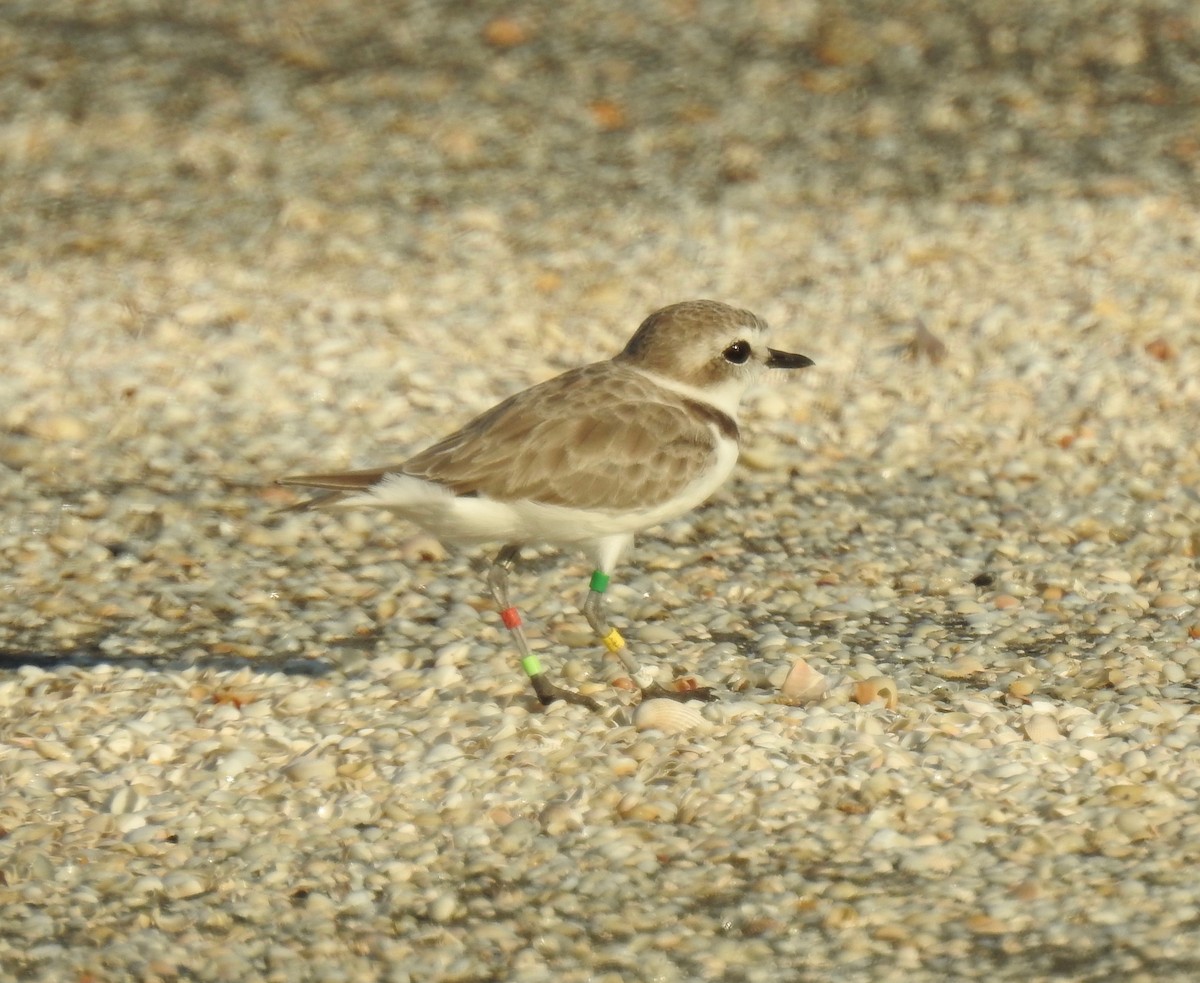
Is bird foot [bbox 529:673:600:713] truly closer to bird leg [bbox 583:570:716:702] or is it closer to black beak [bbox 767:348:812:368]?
bird leg [bbox 583:570:716:702]

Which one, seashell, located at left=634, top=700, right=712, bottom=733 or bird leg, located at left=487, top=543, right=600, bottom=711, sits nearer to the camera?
seashell, located at left=634, top=700, right=712, bottom=733

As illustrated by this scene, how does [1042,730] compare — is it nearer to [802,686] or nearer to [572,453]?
[802,686]

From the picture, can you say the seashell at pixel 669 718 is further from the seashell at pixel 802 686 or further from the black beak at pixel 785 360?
the black beak at pixel 785 360

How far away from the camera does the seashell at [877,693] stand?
19.8 feet

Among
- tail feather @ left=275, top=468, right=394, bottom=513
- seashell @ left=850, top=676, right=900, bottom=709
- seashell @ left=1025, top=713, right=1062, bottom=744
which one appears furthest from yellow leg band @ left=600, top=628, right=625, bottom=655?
seashell @ left=1025, top=713, right=1062, bottom=744

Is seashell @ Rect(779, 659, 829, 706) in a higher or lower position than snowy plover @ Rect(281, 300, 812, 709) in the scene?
lower

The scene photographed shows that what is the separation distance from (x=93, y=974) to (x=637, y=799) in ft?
5.46

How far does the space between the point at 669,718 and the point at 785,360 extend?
5.64 feet

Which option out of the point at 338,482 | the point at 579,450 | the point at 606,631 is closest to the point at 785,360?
the point at 579,450

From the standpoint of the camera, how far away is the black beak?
6832 mm

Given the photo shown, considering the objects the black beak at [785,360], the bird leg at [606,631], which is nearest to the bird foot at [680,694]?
the bird leg at [606,631]

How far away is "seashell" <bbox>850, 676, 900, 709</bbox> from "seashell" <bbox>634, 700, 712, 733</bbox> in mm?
563

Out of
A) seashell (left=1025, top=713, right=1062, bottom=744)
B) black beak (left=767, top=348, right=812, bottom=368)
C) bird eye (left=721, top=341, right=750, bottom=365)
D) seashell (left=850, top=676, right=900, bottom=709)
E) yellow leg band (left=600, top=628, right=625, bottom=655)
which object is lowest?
seashell (left=850, top=676, right=900, bottom=709)

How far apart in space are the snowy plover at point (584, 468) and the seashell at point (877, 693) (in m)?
0.53
